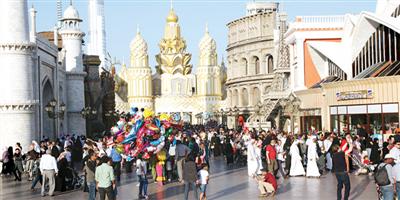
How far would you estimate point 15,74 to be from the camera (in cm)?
2900

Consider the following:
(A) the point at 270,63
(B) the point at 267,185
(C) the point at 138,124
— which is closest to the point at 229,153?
(C) the point at 138,124

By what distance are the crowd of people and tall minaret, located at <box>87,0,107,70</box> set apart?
226ft

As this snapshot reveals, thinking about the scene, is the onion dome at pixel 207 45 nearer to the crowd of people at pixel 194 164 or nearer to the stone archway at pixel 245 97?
the stone archway at pixel 245 97

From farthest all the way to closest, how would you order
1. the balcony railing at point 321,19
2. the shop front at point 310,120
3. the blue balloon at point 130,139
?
1. the balcony railing at point 321,19
2. the shop front at point 310,120
3. the blue balloon at point 130,139

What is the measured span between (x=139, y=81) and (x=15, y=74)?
69.3 m

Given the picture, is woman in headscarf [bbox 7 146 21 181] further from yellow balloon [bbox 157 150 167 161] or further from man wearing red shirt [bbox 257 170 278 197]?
man wearing red shirt [bbox 257 170 278 197]

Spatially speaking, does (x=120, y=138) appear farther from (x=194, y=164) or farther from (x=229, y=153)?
(x=229, y=153)

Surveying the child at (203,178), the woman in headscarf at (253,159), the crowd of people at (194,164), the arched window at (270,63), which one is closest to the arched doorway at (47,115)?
the crowd of people at (194,164)

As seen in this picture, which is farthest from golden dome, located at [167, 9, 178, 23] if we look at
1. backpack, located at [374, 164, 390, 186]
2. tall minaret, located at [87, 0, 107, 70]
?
backpack, located at [374, 164, 390, 186]

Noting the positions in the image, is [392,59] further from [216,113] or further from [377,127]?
[216,113]

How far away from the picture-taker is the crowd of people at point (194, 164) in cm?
1620

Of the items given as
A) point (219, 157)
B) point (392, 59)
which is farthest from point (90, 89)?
point (392, 59)

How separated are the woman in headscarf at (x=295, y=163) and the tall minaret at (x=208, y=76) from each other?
73.0 meters

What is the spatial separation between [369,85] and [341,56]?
30.8 ft
